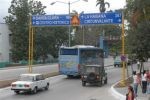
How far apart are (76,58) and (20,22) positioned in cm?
4682

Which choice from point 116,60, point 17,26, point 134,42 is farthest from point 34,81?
point 17,26

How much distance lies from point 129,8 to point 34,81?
53.1 feet

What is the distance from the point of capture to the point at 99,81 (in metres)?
38.9

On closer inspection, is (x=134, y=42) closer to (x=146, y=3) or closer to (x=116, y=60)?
(x=146, y=3)

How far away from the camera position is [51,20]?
1810 inches

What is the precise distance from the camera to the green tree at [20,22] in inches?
3585

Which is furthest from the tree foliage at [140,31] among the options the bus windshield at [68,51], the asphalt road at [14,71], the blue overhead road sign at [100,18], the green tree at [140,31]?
the asphalt road at [14,71]

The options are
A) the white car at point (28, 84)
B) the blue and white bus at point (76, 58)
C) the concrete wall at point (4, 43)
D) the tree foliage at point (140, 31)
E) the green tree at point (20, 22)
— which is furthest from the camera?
the concrete wall at point (4, 43)

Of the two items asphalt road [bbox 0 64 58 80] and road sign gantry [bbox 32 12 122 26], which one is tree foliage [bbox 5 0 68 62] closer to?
asphalt road [bbox 0 64 58 80]

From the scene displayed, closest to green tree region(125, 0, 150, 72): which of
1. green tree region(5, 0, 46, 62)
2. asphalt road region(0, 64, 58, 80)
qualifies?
asphalt road region(0, 64, 58, 80)

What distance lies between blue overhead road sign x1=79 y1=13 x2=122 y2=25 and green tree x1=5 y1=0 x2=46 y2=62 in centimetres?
4744

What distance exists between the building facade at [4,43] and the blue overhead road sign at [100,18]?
166 feet

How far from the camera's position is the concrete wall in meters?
92.8

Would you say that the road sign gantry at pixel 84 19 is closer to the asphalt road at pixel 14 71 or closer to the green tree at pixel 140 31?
the green tree at pixel 140 31
